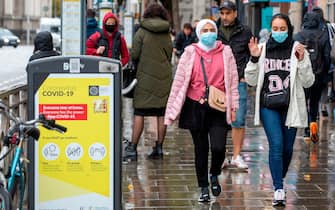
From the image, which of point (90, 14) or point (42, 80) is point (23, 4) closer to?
point (90, 14)

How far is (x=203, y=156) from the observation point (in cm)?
817

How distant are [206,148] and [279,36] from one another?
1319 millimetres

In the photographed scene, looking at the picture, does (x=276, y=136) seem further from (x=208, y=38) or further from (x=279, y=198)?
(x=208, y=38)

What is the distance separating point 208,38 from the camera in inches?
315

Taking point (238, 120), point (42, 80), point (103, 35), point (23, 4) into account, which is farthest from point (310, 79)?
point (23, 4)

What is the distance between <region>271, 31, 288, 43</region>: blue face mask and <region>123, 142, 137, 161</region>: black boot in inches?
131

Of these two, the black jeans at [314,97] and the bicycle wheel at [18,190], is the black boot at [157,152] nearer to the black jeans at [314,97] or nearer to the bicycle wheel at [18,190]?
the black jeans at [314,97]

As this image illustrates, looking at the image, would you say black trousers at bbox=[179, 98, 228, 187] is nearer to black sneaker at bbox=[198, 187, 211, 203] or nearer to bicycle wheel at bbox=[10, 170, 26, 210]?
black sneaker at bbox=[198, 187, 211, 203]

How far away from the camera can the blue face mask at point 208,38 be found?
800cm

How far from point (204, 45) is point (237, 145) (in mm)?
2411

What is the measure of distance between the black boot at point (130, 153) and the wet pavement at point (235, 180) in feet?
0.48

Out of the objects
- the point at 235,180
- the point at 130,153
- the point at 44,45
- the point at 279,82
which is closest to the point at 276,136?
the point at 279,82

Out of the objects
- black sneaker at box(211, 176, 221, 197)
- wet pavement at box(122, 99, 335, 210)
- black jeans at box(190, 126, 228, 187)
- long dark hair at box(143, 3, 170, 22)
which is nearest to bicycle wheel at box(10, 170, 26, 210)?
wet pavement at box(122, 99, 335, 210)

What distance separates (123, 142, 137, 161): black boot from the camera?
10.6 metres
